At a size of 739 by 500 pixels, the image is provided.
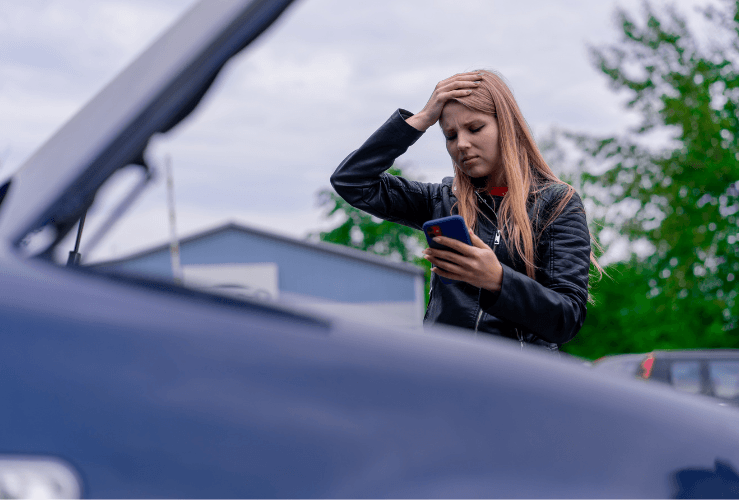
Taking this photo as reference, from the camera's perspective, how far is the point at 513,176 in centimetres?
162

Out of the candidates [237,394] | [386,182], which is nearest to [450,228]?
[386,182]

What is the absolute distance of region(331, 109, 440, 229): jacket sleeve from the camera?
5.35 ft

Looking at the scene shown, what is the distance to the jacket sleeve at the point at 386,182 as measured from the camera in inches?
64.2

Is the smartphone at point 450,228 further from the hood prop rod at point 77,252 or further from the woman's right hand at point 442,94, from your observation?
the hood prop rod at point 77,252

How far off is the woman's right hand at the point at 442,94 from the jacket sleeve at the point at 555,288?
1.12ft

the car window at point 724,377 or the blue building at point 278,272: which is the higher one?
the car window at point 724,377

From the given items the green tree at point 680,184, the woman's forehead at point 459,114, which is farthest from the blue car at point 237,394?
the green tree at point 680,184

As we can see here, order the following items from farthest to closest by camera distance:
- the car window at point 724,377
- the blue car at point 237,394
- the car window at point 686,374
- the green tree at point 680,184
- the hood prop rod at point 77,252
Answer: the green tree at point 680,184
the car window at point 686,374
the car window at point 724,377
the hood prop rod at point 77,252
the blue car at point 237,394

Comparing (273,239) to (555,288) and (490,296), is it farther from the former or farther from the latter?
(555,288)

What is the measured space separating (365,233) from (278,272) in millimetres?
1162

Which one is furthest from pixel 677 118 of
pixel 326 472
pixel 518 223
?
pixel 326 472

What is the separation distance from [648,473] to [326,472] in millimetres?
394

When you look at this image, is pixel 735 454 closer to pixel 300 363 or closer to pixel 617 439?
pixel 617 439

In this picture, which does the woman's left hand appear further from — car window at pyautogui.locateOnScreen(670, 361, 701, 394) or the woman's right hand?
car window at pyautogui.locateOnScreen(670, 361, 701, 394)
